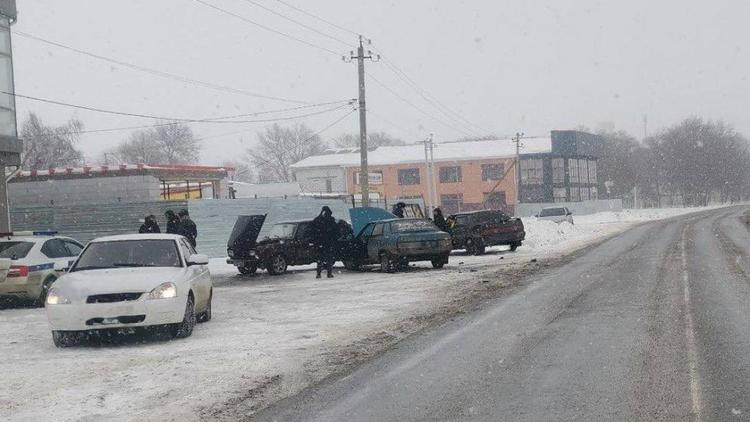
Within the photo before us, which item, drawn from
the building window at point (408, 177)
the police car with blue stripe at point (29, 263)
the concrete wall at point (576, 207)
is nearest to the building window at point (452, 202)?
the building window at point (408, 177)

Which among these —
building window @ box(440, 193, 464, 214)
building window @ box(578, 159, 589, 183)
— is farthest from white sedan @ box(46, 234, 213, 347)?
building window @ box(578, 159, 589, 183)

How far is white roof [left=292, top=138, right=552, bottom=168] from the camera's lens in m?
85.9

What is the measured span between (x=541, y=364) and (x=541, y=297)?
6.33 m

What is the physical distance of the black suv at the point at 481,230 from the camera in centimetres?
2833

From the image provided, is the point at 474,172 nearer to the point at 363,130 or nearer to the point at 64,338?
the point at 363,130

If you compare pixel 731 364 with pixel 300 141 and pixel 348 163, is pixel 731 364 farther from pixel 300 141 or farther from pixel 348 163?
pixel 300 141

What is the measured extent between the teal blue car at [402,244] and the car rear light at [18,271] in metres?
9.34

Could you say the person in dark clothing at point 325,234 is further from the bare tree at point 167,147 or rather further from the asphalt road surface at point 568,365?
the bare tree at point 167,147

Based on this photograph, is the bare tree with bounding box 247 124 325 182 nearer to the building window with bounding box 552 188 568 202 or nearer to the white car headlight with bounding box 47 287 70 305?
the building window with bounding box 552 188 568 202

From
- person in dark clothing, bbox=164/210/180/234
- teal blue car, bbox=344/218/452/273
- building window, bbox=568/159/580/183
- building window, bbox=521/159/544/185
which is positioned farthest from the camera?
building window, bbox=568/159/580/183

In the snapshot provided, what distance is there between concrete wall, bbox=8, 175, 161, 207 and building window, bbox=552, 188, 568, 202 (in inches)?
2380

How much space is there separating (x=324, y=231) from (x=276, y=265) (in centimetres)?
383

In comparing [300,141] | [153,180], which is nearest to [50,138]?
[300,141]

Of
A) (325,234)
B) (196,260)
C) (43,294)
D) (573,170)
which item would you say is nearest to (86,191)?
(325,234)
